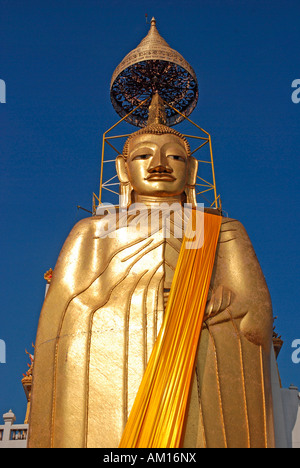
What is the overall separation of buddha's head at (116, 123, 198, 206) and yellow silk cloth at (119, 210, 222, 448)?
3.25 feet

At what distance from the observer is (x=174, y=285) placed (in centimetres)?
562

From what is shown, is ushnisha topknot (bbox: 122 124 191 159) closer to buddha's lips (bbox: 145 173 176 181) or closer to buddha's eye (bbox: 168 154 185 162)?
buddha's eye (bbox: 168 154 185 162)

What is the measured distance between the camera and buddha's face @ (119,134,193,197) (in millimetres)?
6707

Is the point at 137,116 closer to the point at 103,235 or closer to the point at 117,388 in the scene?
the point at 103,235

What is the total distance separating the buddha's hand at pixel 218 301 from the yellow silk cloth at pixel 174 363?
78 millimetres

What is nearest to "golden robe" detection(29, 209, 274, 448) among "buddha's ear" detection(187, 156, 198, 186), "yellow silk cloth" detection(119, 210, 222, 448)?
"yellow silk cloth" detection(119, 210, 222, 448)

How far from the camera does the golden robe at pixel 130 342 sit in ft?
16.8

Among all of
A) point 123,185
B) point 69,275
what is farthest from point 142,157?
point 69,275

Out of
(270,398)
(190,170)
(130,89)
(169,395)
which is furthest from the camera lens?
(130,89)

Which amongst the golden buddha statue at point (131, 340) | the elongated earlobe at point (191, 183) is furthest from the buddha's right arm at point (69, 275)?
the elongated earlobe at point (191, 183)
